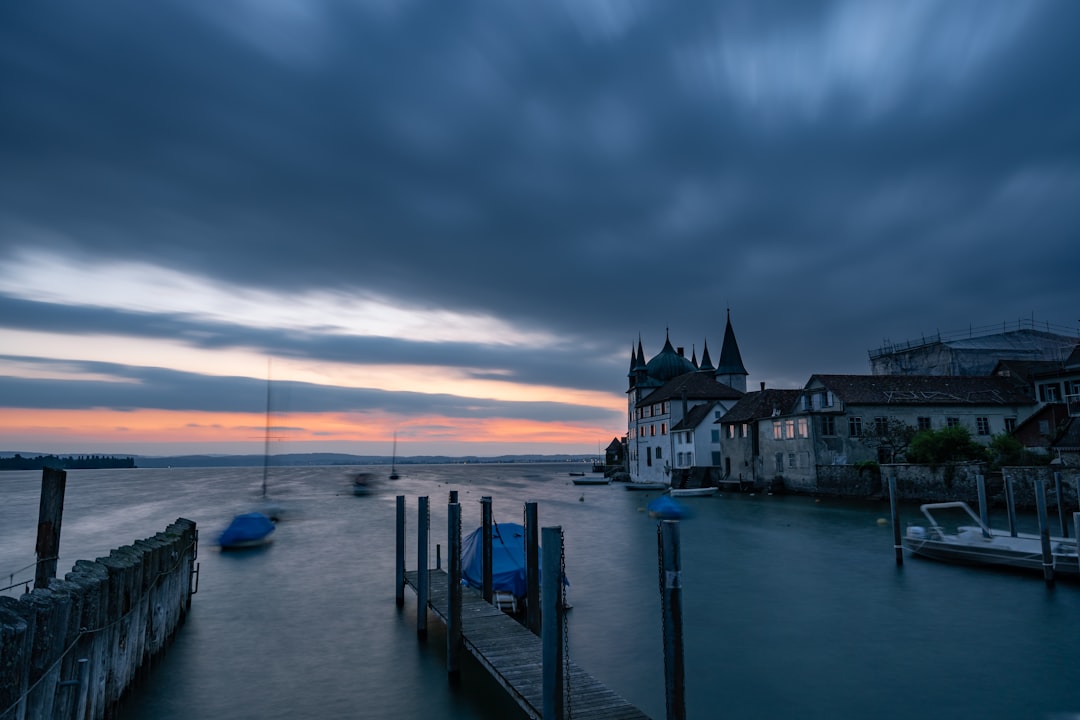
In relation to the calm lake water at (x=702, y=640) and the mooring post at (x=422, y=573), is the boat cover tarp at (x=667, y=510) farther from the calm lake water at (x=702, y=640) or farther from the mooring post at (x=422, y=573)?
the mooring post at (x=422, y=573)

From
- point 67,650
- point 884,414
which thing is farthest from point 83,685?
point 884,414

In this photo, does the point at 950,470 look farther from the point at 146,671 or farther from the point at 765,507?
the point at 146,671

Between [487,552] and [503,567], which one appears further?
[503,567]

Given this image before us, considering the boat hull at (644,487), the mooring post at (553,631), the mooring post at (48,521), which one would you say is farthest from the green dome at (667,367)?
the mooring post at (553,631)

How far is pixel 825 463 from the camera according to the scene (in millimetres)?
59438

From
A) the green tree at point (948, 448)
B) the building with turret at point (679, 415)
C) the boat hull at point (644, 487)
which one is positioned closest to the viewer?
the green tree at point (948, 448)

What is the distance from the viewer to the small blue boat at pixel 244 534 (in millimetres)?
36719

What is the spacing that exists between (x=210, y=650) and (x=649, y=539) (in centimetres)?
2776

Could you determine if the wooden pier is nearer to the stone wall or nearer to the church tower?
the stone wall

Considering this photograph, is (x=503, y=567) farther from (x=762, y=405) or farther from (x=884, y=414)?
(x=762, y=405)

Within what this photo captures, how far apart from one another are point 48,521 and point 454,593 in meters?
10.5

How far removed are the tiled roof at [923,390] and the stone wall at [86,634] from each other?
5823cm

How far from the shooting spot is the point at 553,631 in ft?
29.5

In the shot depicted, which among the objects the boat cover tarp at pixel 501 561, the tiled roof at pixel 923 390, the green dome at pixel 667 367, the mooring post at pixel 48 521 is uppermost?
the green dome at pixel 667 367
